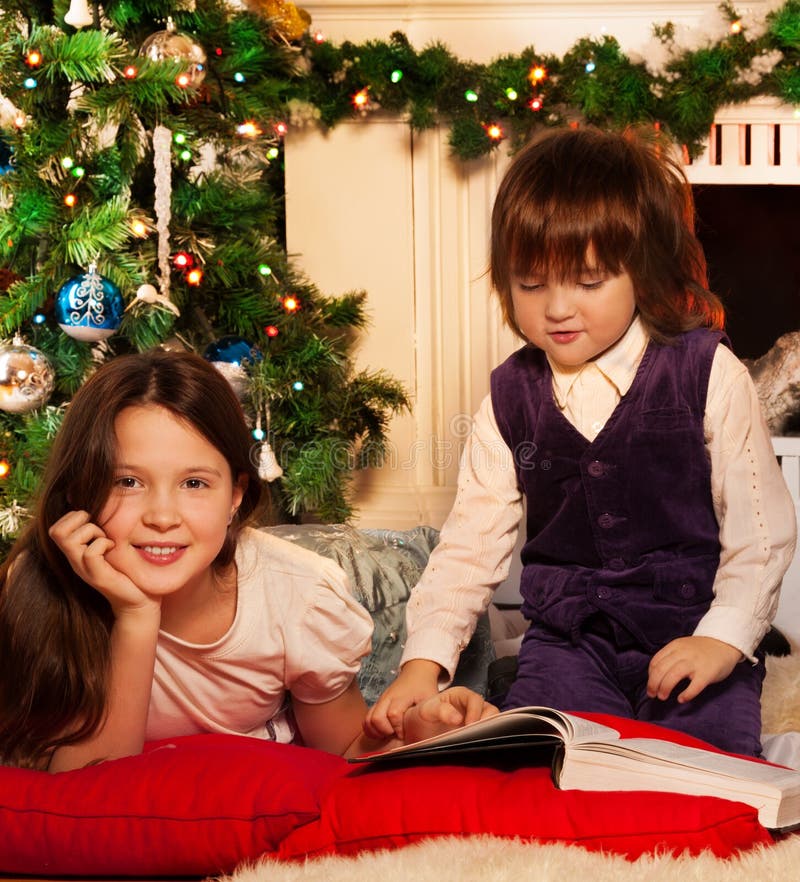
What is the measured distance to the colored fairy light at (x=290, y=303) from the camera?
94.1 inches

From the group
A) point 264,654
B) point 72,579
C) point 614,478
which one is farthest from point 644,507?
point 72,579

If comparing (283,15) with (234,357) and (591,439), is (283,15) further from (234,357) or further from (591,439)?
(591,439)

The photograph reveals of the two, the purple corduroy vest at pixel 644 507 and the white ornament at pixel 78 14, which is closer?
the purple corduroy vest at pixel 644 507

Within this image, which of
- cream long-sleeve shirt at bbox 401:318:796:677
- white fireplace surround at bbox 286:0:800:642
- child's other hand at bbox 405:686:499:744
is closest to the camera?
child's other hand at bbox 405:686:499:744

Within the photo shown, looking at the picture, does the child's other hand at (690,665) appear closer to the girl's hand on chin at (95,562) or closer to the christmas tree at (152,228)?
the girl's hand on chin at (95,562)

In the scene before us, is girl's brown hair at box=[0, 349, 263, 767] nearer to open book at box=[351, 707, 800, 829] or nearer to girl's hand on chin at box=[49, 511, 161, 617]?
girl's hand on chin at box=[49, 511, 161, 617]

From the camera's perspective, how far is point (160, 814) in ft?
3.37

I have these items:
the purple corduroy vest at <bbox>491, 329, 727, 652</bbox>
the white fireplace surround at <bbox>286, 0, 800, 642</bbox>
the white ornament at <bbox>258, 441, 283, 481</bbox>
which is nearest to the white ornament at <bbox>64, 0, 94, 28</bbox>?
the white fireplace surround at <bbox>286, 0, 800, 642</bbox>

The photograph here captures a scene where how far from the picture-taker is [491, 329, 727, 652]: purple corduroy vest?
1477mm

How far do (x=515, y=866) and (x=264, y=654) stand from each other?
0.61 metres

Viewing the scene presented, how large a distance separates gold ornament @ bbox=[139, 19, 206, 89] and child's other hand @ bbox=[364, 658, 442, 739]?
1295 mm

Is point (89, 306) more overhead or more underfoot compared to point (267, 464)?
more overhead

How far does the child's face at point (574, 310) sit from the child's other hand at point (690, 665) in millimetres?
396

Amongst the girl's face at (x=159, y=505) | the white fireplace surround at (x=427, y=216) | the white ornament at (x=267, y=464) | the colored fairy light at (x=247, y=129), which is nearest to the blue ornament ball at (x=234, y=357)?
the white ornament at (x=267, y=464)
